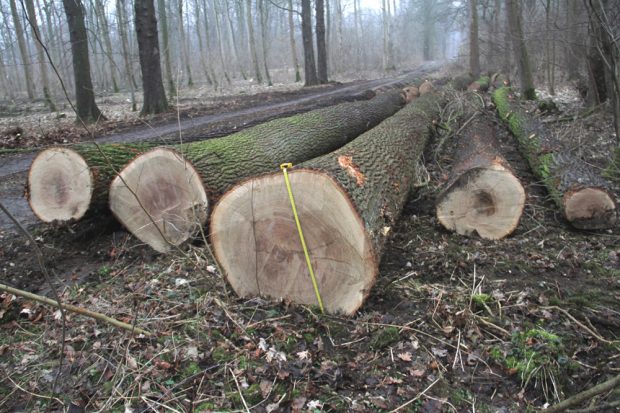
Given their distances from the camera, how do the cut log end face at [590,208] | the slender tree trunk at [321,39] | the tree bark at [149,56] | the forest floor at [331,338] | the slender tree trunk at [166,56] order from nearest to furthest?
the forest floor at [331,338] < the cut log end face at [590,208] < the tree bark at [149,56] < the slender tree trunk at [166,56] < the slender tree trunk at [321,39]

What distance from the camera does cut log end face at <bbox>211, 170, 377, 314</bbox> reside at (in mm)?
2723

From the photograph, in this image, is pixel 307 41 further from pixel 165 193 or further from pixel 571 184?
pixel 165 193

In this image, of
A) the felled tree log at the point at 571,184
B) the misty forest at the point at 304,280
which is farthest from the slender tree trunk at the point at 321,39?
the misty forest at the point at 304,280

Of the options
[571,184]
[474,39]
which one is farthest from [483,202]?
[474,39]

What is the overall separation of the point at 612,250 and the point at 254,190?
3.11 meters

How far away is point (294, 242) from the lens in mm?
2816

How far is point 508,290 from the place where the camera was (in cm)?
303

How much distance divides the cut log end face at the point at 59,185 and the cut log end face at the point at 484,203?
328 cm

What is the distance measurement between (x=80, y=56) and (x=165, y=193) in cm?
909

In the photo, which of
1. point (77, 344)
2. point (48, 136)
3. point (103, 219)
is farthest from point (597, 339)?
point (48, 136)

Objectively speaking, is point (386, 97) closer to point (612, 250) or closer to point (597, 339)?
point (612, 250)

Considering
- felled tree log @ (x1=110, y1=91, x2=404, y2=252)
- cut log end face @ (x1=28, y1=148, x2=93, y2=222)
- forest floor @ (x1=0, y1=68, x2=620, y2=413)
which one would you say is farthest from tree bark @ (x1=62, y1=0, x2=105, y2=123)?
forest floor @ (x1=0, y1=68, x2=620, y2=413)

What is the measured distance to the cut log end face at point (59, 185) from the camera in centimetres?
383

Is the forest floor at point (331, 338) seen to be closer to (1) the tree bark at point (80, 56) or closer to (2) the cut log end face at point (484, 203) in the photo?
(2) the cut log end face at point (484, 203)
